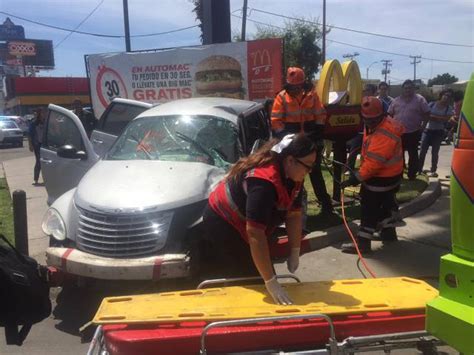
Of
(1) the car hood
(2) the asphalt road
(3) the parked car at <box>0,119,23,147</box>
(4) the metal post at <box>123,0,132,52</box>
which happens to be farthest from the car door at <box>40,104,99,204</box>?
(3) the parked car at <box>0,119,23,147</box>

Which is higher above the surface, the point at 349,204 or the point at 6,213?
the point at 349,204

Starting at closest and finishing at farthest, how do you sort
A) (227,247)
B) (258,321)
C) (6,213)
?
1. (258,321)
2. (227,247)
3. (6,213)

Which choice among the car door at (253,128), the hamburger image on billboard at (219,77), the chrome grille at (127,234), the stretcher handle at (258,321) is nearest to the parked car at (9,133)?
the hamburger image on billboard at (219,77)

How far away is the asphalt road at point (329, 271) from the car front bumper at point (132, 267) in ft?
1.14

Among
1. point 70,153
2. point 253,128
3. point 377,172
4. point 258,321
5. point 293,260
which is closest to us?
point 258,321

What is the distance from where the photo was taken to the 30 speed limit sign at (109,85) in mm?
13344

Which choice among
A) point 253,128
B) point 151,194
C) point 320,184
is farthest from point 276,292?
point 320,184

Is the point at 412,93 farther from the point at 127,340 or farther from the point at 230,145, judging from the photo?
the point at 127,340

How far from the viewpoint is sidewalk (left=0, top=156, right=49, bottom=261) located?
22.5 feet

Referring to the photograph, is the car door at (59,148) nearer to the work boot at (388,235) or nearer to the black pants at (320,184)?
the black pants at (320,184)

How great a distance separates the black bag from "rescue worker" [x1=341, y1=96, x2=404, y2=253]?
357cm

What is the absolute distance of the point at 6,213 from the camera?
8945 millimetres

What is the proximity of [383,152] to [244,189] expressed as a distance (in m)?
2.55

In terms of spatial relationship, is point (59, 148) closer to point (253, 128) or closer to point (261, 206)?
point (253, 128)
